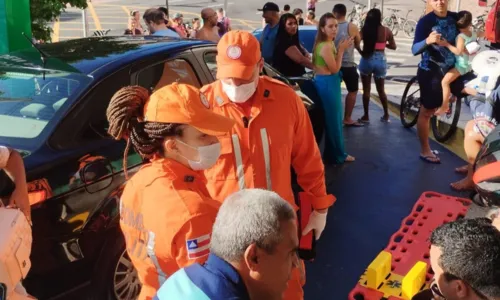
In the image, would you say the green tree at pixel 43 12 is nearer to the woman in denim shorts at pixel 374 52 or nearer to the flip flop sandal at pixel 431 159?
the woman in denim shorts at pixel 374 52

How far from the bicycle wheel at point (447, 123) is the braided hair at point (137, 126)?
211 inches

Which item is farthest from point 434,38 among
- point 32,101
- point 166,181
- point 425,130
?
point 166,181

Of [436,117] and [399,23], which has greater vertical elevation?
[399,23]

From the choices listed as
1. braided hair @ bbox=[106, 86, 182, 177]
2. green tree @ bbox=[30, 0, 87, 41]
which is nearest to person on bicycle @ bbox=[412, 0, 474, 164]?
green tree @ bbox=[30, 0, 87, 41]

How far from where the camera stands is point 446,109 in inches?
254

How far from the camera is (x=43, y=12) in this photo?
22.4 ft

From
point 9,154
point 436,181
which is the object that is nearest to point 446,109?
point 436,181

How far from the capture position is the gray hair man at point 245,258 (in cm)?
154

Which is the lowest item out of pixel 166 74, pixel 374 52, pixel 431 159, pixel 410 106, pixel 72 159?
pixel 431 159

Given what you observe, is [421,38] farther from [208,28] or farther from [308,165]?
[308,165]

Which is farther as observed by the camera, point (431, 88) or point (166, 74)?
point (431, 88)

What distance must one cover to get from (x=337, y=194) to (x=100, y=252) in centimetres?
289

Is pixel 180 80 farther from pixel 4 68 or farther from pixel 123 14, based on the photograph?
pixel 123 14

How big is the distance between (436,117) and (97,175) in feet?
17.0
